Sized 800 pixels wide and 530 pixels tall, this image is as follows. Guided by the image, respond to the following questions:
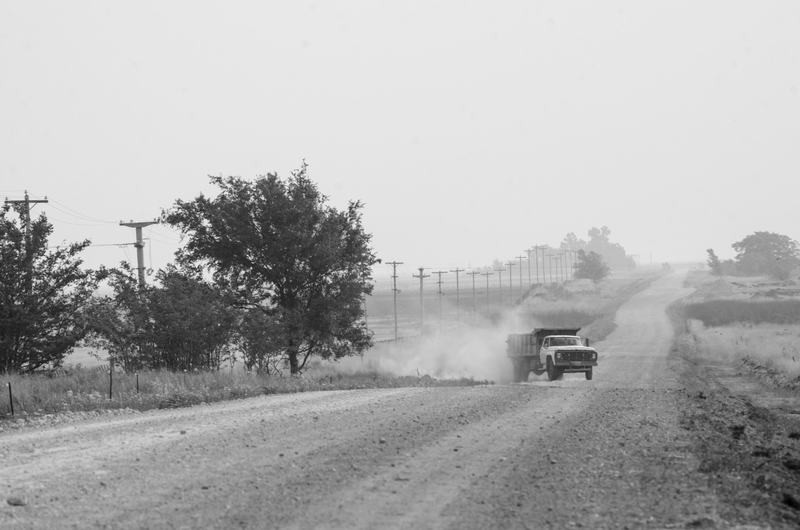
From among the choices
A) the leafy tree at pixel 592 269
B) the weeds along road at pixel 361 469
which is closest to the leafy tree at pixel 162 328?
the weeds along road at pixel 361 469

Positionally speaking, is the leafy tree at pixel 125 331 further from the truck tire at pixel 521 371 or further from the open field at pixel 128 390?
the truck tire at pixel 521 371

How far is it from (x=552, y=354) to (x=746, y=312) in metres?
57.5

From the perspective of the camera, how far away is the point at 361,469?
11297mm

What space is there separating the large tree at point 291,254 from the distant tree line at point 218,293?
54 mm

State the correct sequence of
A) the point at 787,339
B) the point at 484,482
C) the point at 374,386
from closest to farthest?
1. the point at 484,482
2. the point at 374,386
3. the point at 787,339

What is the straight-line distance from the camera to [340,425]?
15.7 metres

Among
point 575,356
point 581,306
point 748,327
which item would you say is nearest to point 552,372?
point 575,356

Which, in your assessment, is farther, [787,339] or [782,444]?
[787,339]

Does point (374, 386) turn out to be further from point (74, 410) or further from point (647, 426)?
point (647, 426)

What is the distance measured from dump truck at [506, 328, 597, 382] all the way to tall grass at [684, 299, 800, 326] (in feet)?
154

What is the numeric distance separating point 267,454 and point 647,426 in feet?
25.1

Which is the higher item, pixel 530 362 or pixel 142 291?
pixel 142 291

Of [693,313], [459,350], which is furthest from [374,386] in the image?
[693,313]

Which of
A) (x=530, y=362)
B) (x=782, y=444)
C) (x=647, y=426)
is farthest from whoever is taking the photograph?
(x=530, y=362)
